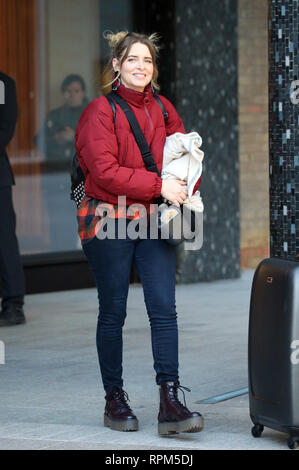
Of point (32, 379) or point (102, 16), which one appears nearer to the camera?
point (32, 379)

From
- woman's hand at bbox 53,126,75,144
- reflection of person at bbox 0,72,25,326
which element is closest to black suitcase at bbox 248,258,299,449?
reflection of person at bbox 0,72,25,326

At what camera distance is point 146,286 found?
5293mm

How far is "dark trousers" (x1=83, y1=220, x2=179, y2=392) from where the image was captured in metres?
5.27

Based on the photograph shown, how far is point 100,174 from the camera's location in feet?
16.7

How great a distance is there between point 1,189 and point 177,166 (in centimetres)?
337

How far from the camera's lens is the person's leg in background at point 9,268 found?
8.48m

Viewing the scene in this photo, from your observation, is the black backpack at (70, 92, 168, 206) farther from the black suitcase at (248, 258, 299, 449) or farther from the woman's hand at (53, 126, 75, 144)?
the woman's hand at (53, 126, 75, 144)

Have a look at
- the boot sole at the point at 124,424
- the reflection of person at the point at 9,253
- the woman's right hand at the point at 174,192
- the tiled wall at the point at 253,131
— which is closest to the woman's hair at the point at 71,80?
the tiled wall at the point at 253,131

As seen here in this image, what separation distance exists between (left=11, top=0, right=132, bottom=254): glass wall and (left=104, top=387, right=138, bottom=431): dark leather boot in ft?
16.6

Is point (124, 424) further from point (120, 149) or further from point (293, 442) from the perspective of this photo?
point (120, 149)

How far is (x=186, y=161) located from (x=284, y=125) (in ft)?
2.40

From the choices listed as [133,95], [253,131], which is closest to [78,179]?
[133,95]
